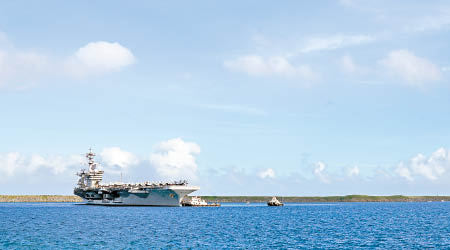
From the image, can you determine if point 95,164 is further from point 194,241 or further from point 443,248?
point 443,248

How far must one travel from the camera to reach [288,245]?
49688 mm

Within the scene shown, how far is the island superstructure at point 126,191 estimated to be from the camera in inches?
4833

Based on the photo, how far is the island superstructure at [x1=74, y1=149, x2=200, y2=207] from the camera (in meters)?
123

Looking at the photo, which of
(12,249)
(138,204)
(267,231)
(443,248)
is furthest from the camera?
(138,204)

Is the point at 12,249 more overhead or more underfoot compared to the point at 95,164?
more underfoot

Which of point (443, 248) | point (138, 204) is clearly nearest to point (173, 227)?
point (443, 248)

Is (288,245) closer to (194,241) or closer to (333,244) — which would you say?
(333,244)

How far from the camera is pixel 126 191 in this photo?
131000 mm

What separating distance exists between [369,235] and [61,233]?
39.0m

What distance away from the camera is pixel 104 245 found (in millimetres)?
47875

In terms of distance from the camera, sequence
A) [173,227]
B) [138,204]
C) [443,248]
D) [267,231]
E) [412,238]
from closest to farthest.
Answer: [443,248]
[412,238]
[267,231]
[173,227]
[138,204]

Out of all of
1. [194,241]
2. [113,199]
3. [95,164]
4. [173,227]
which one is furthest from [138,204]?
[194,241]

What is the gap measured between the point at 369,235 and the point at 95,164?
108963mm

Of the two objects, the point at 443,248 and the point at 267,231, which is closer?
the point at 443,248
